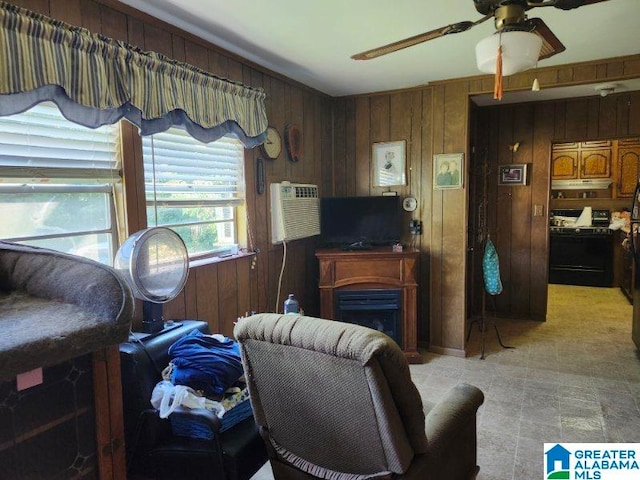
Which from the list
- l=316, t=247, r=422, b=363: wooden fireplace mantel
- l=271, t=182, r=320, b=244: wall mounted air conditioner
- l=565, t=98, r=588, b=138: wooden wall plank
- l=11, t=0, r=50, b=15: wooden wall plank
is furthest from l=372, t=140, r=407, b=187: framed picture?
l=11, t=0, r=50, b=15: wooden wall plank

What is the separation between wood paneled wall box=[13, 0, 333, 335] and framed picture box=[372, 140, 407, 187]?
1.54 feet

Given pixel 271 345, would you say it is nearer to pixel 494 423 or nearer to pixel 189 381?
pixel 189 381

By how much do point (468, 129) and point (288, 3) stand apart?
2007 millimetres

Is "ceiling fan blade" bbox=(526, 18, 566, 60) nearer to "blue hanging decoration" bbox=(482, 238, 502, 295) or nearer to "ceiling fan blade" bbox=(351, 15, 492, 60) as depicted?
"ceiling fan blade" bbox=(351, 15, 492, 60)

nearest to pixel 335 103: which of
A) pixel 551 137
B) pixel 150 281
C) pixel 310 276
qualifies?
pixel 310 276

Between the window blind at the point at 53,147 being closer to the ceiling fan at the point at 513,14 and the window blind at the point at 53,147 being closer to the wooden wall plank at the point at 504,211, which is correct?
the ceiling fan at the point at 513,14

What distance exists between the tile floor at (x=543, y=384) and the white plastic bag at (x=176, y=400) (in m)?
0.67

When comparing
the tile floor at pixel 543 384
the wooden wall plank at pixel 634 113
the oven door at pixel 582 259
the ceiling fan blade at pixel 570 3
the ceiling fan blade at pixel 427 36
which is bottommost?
the tile floor at pixel 543 384

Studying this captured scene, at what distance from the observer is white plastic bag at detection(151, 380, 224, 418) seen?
173cm

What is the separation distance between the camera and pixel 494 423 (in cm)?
266

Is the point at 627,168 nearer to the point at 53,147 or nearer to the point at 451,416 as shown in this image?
the point at 451,416

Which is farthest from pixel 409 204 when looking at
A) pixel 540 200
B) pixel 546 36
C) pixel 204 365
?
pixel 204 365

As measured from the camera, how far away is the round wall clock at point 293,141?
3.46m

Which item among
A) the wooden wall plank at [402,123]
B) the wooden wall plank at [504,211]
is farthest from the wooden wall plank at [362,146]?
the wooden wall plank at [504,211]
